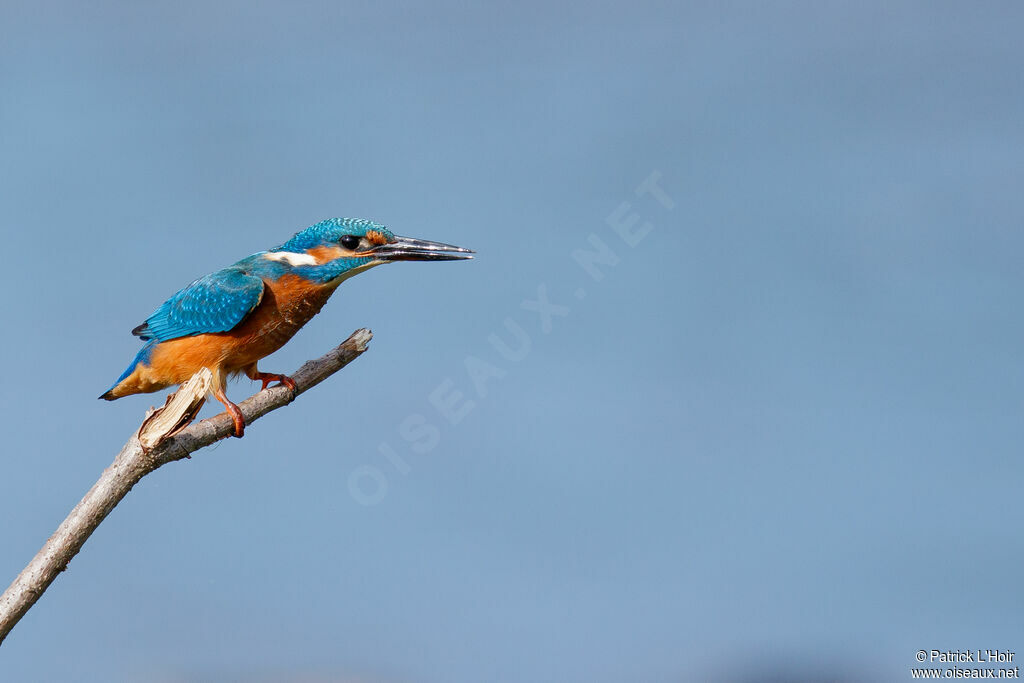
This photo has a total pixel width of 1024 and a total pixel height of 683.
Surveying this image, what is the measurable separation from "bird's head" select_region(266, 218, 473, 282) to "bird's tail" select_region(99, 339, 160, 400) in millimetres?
766

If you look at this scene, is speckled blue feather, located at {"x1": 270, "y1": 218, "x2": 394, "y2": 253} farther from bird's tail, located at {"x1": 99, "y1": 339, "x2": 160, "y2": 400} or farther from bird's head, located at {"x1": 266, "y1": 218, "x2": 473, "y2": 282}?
bird's tail, located at {"x1": 99, "y1": 339, "x2": 160, "y2": 400}

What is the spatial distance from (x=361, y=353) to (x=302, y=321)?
598 millimetres

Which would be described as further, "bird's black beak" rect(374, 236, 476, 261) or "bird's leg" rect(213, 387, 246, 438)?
"bird's black beak" rect(374, 236, 476, 261)

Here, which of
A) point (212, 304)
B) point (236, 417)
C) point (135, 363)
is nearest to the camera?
point (236, 417)

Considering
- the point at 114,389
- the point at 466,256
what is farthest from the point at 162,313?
the point at 466,256

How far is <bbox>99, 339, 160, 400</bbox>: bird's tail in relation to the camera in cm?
428

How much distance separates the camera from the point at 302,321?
13.7 ft

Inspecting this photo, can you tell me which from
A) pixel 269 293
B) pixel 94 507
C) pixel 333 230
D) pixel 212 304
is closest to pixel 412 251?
pixel 333 230

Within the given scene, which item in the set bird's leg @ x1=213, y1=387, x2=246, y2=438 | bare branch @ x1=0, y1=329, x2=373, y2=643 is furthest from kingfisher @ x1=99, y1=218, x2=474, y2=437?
bare branch @ x1=0, y1=329, x2=373, y2=643

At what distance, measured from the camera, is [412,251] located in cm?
412

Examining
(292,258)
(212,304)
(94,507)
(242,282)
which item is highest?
(292,258)

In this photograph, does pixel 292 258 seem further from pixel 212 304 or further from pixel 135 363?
pixel 135 363

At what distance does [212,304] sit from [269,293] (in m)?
0.25

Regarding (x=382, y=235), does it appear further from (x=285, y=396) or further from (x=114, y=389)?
(x=114, y=389)
